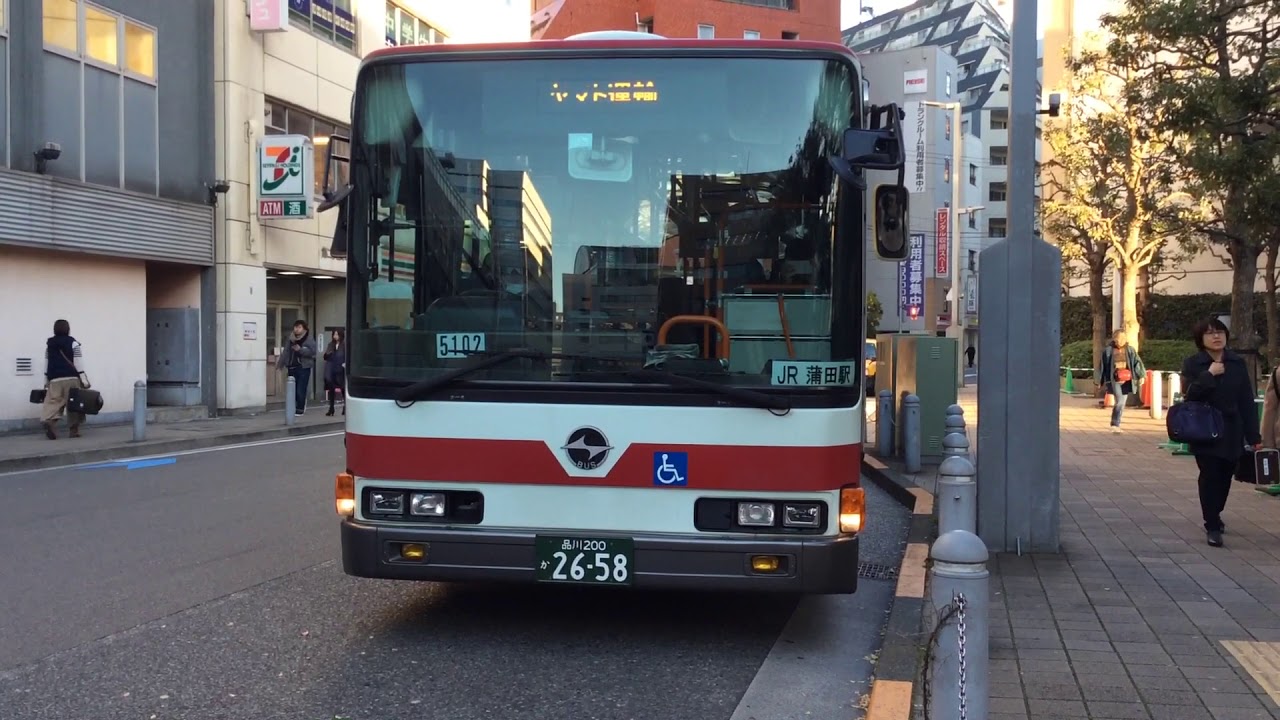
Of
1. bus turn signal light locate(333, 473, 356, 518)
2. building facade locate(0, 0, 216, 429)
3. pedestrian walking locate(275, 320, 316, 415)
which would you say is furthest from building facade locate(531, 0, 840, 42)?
bus turn signal light locate(333, 473, 356, 518)

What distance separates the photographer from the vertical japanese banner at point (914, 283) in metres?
38.0

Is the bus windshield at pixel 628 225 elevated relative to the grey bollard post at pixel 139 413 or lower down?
elevated

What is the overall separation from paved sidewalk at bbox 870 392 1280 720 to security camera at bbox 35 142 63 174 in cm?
1521

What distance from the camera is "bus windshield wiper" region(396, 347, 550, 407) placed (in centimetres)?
518

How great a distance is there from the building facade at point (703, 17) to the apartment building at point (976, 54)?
17371 mm

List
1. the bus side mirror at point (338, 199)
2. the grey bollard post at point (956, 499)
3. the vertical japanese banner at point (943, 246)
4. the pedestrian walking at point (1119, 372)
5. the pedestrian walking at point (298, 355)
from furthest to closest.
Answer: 1. the vertical japanese banner at point (943, 246)
2. the pedestrian walking at point (298, 355)
3. the pedestrian walking at point (1119, 372)
4. the grey bollard post at point (956, 499)
5. the bus side mirror at point (338, 199)

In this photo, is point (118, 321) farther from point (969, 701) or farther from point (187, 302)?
point (969, 701)

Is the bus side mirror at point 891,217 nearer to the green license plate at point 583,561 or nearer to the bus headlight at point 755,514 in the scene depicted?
the bus headlight at point 755,514

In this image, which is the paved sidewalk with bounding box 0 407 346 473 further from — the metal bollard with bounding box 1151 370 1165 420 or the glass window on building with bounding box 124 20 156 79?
the metal bollard with bounding box 1151 370 1165 420

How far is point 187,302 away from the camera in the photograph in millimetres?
20516

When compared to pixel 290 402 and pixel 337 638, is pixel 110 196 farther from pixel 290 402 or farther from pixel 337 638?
pixel 337 638

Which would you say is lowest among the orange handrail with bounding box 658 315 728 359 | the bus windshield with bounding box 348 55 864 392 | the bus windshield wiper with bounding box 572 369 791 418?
the bus windshield wiper with bounding box 572 369 791 418

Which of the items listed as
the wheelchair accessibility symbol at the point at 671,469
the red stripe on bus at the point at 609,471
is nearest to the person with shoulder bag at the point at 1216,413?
the red stripe on bus at the point at 609,471

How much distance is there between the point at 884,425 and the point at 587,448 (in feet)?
30.6
